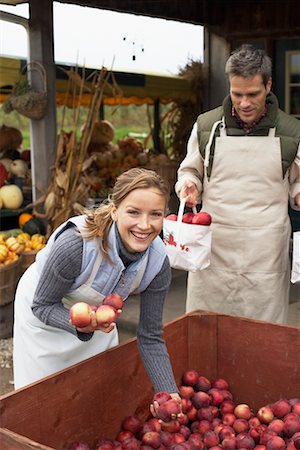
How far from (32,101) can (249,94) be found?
9.06 feet

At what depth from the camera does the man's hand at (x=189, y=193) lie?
2881mm

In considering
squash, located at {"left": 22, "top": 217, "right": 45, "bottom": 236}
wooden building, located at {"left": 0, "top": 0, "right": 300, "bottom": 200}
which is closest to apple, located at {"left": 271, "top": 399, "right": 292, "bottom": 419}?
squash, located at {"left": 22, "top": 217, "right": 45, "bottom": 236}

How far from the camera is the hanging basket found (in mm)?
5039

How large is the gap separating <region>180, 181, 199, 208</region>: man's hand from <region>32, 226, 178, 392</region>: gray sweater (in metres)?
0.81

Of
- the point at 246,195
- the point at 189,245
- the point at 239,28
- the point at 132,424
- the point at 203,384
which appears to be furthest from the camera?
the point at 239,28

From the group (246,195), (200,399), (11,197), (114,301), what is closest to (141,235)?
(114,301)

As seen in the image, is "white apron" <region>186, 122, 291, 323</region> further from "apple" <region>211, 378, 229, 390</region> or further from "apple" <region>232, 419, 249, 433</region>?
"apple" <region>232, 419, 249, 433</region>

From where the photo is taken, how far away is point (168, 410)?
191 cm

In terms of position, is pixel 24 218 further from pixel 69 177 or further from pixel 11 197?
pixel 69 177

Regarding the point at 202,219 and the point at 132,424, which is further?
the point at 202,219

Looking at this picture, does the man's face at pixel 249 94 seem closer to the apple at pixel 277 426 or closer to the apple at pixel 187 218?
the apple at pixel 187 218

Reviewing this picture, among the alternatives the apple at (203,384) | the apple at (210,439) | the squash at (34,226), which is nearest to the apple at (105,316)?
the apple at (210,439)

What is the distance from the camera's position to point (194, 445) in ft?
6.57

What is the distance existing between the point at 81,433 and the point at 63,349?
32 cm
